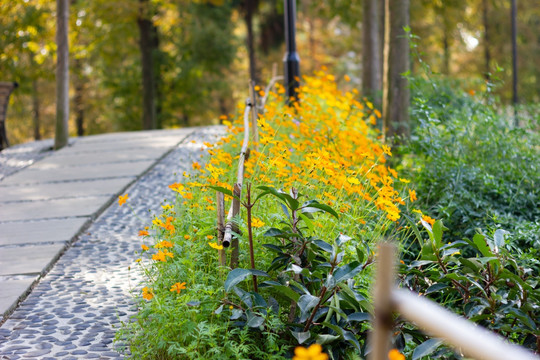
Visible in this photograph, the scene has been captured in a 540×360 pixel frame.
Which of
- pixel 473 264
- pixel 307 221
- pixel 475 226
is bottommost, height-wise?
pixel 475 226

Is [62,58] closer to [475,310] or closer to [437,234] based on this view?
[437,234]

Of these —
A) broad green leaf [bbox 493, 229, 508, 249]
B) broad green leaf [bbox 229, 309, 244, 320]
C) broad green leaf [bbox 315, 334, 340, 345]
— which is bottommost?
broad green leaf [bbox 315, 334, 340, 345]

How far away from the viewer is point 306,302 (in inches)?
99.3

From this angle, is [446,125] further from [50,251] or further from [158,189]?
[50,251]

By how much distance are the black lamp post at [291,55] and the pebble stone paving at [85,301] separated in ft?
9.89

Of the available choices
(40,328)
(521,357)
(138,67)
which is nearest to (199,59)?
(138,67)

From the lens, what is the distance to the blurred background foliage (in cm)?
1382

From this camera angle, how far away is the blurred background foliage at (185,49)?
13820 mm

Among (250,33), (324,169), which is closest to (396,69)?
(324,169)

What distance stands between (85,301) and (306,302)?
174 cm

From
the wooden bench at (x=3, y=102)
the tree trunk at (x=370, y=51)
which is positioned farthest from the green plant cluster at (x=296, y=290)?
the tree trunk at (x=370, y=51)

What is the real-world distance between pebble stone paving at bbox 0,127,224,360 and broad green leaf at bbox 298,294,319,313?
1.02m

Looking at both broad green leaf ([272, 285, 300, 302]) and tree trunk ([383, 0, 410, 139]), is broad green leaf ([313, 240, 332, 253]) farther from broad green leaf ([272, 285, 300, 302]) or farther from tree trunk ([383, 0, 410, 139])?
tree trunk ([383, 0, 410, 139])

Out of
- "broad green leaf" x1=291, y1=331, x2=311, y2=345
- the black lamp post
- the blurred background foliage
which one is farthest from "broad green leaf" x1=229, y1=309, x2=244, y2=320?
the blurred background foliage
